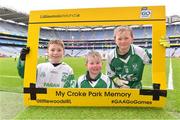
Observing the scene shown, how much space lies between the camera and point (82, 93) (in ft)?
13.2

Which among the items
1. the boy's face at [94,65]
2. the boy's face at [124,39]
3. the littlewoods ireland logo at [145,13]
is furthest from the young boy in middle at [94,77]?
the littlewoods ireland logo at [145,13]

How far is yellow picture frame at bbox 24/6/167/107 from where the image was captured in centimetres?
397

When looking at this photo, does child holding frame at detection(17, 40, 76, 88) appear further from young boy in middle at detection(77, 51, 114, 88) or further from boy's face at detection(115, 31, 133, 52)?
boy's face at detection(115, 31, 133, 52)

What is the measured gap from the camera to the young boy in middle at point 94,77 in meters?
4.04

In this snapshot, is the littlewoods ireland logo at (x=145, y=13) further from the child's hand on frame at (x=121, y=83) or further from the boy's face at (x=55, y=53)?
the boy's face at (x=55, y=53)

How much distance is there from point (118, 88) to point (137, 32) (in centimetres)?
69

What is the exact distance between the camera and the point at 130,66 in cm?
403

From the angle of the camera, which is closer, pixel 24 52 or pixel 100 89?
pixel 100 89

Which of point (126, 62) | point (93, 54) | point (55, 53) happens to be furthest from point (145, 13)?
point (55, 53)

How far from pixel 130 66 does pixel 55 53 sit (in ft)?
2.98

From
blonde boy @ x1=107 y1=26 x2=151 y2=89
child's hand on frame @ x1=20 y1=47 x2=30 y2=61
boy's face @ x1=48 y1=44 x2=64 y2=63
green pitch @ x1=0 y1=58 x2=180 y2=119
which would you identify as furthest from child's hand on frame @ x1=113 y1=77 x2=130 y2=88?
child's hand on frame @ x1=20 y1=47 x2=30 y2=61

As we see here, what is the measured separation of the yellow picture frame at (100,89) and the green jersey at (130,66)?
4.2 inches

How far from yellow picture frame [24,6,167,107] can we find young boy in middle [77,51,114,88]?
69 millimetres

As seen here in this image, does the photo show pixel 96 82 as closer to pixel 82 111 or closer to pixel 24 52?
pixel 82 111
